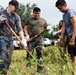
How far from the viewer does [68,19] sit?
6180 millimetres

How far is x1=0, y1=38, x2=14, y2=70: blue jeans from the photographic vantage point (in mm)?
6191

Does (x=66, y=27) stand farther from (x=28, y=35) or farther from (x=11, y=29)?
(x=28, y=35)

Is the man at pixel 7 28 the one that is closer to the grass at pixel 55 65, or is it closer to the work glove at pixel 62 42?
the work glove at pixel 62 42

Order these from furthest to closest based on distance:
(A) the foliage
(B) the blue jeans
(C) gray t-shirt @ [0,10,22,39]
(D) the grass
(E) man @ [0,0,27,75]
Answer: (A) the foliage < (C) gray t-shirt @ [0,10,22,39] < (E) man @ [0,0,27,75] < (B) the blue jeans < (D) the grass

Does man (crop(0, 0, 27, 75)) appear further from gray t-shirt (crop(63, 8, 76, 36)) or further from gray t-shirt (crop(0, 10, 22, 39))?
gray t-shirt (crop(63, 8, 76, 36))

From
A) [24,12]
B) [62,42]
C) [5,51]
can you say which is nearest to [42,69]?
[62,42]

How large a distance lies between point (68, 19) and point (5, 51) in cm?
126

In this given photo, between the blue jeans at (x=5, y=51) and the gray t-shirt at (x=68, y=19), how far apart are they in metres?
1.10

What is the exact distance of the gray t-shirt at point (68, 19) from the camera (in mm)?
6105

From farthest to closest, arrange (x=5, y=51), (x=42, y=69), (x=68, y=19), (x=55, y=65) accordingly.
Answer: (x=5, y=51)
(x=68, y=19)
(x=42, y=69)
(x=55, y=65)

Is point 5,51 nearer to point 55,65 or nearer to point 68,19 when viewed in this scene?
point 68,19

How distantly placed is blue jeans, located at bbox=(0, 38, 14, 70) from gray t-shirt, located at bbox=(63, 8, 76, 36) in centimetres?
110

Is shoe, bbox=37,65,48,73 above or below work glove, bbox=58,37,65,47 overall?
below

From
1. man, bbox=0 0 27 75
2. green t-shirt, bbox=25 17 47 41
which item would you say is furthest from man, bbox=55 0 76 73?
green t-shirt, bbox=25 17 47 41
